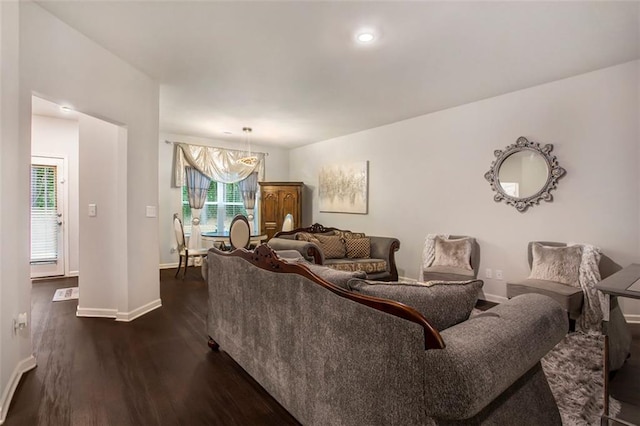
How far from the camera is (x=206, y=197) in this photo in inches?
257

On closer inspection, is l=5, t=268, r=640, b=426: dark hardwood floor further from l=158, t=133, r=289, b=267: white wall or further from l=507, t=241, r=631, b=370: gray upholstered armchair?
l=158, t=133, r=289, b=267: white wall

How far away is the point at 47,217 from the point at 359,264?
5122mm

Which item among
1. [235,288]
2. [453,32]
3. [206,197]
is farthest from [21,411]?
[206,197]

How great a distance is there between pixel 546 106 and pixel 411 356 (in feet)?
12.4

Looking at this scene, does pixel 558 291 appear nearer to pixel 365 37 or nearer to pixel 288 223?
pixel 365 37

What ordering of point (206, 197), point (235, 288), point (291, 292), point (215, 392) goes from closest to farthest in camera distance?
point (291, 292) → point (215, 392) → point (235, 288) → point (206, 197)

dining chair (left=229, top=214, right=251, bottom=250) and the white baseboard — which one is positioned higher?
dining chair (left=229, top=214, right=251, bottom=250)

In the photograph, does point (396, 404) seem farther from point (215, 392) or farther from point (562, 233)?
point (562, 233)

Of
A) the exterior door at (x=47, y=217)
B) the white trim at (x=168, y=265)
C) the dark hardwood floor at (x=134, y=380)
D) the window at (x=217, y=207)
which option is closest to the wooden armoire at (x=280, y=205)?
the window at (x=217, y=207)

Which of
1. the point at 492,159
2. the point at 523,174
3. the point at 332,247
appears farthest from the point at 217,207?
the point at 523,174

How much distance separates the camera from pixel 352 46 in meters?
2.83

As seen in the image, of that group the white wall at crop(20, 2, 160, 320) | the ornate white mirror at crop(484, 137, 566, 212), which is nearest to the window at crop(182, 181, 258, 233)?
the white wall at crop(20, 2, 160, 320)

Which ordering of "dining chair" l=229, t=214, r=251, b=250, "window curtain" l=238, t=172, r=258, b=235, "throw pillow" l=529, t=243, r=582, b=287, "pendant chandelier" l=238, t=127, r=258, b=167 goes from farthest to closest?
"window curtain" l=238, t=172, r=258, b=235
"pendant chandelier" l=238, t=127, r=258, b=167
"dining chair" l=229, t=214, r=251, b=250
"throw pillow" l=529, t=243, r=582, b=287

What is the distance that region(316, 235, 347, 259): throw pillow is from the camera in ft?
15.0
